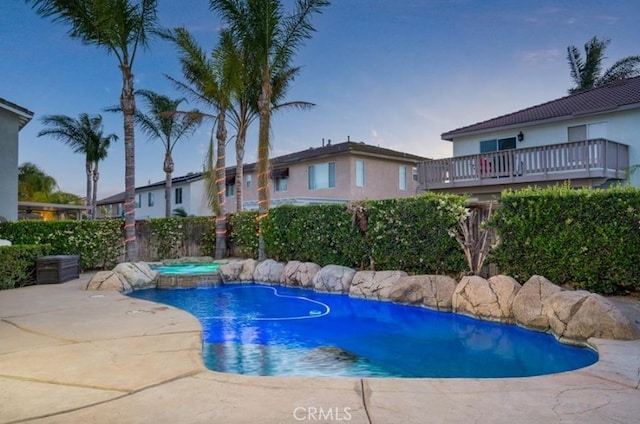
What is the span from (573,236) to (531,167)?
26.7 ft

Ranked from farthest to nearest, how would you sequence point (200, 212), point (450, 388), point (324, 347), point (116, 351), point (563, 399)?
point (200, 212), point (324, 347), point (116, 351), point (450, 388), point (563, 399)

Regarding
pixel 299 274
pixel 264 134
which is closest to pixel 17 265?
pixel 299 274

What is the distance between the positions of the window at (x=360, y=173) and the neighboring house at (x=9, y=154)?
50.0 feet

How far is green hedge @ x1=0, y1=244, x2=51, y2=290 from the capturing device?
10.6m

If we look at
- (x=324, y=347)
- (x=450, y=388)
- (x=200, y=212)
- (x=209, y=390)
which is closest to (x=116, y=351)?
(x=209, y=390)

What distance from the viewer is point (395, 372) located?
18.1 feet

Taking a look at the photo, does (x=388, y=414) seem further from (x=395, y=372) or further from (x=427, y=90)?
(x=427, y=90)

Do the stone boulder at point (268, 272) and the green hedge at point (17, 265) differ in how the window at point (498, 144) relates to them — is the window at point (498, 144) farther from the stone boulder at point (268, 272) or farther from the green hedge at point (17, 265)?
the green hedge at point (17, 265)

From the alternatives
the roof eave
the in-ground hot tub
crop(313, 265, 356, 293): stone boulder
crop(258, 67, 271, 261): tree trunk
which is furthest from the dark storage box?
the roof eave

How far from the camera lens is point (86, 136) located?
2867 cm

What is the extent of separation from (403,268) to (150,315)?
688 cm

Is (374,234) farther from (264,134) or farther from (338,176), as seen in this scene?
(338,176)

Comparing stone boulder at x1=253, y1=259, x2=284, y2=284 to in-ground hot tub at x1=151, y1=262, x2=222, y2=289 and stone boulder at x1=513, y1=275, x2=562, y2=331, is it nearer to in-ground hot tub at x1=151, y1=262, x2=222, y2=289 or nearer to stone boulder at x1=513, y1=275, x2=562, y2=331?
in-ground hot tub at x1=151, y1=262, x2=222, y2=289

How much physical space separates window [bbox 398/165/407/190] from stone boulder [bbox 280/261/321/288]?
45.4 feet
